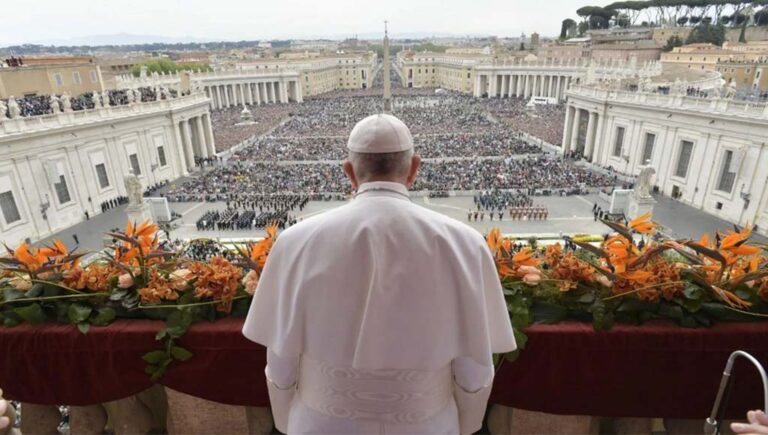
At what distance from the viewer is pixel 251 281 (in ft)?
8.15

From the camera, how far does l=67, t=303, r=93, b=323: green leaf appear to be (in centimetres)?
246

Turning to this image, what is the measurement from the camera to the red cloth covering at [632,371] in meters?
2.36

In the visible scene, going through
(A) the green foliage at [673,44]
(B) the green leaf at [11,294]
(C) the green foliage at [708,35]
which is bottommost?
(B) the green leaf at [11,294]

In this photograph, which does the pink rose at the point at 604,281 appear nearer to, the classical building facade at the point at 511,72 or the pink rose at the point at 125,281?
the pink rose at the point at 125,281

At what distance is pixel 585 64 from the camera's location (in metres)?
63.8

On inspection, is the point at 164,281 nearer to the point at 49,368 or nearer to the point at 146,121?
the point at 49,368

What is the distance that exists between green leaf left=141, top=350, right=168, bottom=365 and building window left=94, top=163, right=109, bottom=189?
27619mm

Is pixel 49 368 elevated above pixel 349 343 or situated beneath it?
situated beneath

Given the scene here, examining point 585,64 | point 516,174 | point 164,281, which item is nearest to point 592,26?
point 585,64

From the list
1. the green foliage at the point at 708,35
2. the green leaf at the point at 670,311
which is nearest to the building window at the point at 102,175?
the green leaf at the point at 670,311

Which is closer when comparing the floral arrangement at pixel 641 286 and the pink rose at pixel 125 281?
the floral arrangement at pixel 641 286

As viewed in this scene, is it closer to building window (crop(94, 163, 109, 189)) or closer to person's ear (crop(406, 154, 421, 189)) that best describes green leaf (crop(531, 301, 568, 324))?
person's ear (crop(406, 154, 421, 189))

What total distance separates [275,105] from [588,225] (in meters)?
61.9

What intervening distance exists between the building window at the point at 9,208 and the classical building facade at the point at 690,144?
33133 millimetres
